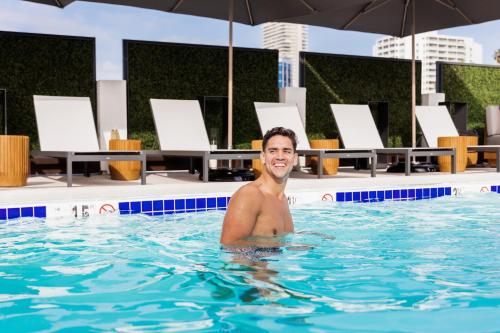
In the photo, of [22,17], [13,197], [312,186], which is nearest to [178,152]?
[312,186]

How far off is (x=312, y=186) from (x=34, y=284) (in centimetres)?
434

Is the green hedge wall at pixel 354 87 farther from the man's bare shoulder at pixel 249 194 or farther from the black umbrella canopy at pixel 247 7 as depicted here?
the man's bare shoulder at pixel 249 194

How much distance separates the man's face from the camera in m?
3.42

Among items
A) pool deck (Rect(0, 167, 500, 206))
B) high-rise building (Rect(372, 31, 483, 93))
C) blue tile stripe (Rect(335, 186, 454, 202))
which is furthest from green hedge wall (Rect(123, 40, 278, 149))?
high-rise building (Rect(372, 31, 483, 93))

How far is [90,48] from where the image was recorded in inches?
424

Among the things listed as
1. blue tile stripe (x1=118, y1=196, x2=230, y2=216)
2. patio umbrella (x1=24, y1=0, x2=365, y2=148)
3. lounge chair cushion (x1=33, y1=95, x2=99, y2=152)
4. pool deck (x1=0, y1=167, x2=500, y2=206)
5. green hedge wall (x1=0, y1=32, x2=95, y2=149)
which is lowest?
blue tile stripe (x1=118, y1=196, x2=230, y2=216)

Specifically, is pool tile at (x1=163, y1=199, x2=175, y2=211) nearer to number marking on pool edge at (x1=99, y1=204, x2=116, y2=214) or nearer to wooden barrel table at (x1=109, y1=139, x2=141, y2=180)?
number marking on pool edge at (x1=99, y1=204, x2=116, y2=214)

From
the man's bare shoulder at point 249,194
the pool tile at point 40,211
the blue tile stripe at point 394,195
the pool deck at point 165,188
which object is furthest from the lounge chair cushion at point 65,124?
the man's bare shoulder at point 249,194

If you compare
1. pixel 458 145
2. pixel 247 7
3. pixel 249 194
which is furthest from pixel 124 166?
pixel 249 194

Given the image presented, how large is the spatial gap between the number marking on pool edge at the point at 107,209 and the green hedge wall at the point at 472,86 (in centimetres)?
1011

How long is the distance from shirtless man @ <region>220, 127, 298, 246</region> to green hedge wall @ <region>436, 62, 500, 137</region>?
11.4 m

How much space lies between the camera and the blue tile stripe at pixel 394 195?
739 centimetres

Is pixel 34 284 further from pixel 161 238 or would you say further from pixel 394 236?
pixel 394 236

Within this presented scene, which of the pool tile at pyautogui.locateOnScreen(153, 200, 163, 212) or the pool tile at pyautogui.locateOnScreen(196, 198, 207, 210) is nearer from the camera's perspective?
the pool tile at pyautogui.locateOnScreen(153, 200, 163, 212)
